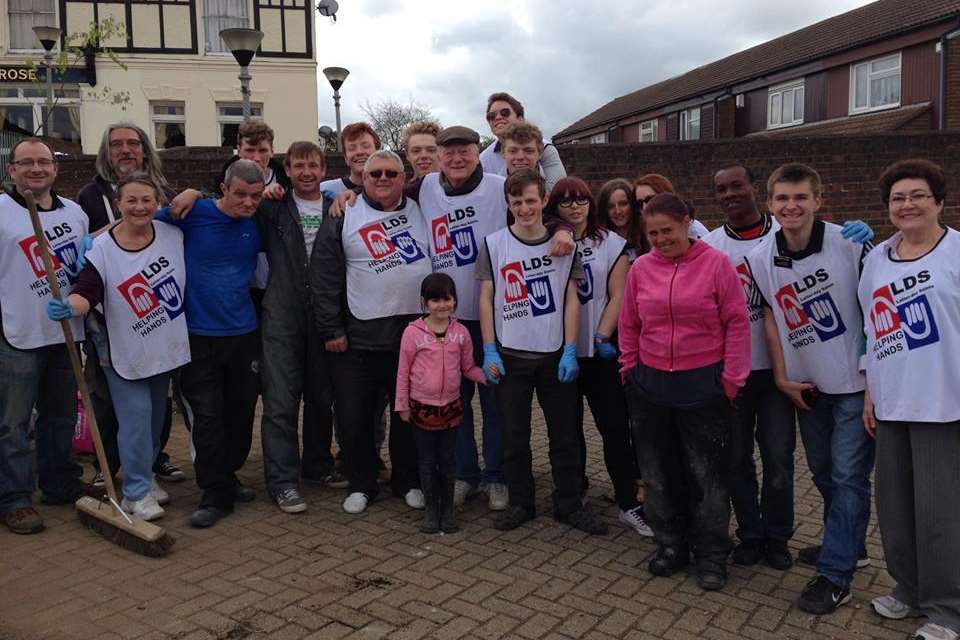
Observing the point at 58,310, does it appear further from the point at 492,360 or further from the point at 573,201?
the point at 573,201

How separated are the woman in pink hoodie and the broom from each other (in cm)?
251

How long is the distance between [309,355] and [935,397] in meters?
3.35

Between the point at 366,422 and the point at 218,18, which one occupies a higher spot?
the point at 218,18

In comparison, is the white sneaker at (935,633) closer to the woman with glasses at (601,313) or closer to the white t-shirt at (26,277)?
the woman with glasses at (601,313)

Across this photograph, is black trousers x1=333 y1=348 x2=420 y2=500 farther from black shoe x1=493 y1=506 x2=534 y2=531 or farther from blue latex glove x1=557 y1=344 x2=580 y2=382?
blue latex glove x1=557 y1=344 x2=580 y2=382

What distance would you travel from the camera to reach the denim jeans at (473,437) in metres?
4.94

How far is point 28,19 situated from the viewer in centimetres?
2233

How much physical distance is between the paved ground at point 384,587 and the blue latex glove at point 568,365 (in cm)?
89

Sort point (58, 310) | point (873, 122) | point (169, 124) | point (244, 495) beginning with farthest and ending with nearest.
Result: point (169, 124), point (873, 122), point (244, 495), point (58, 310)

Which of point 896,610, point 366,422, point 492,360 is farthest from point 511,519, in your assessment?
point 896,610

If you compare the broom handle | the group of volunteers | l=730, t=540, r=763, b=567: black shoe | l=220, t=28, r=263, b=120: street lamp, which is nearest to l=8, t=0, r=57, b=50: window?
l=220, t=28, r=263, b=120: street lamp

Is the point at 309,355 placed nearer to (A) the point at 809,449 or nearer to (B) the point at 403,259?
(B) the point at 403,259

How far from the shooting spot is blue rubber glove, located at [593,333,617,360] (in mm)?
4512

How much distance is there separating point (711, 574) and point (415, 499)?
1842 millimetres
